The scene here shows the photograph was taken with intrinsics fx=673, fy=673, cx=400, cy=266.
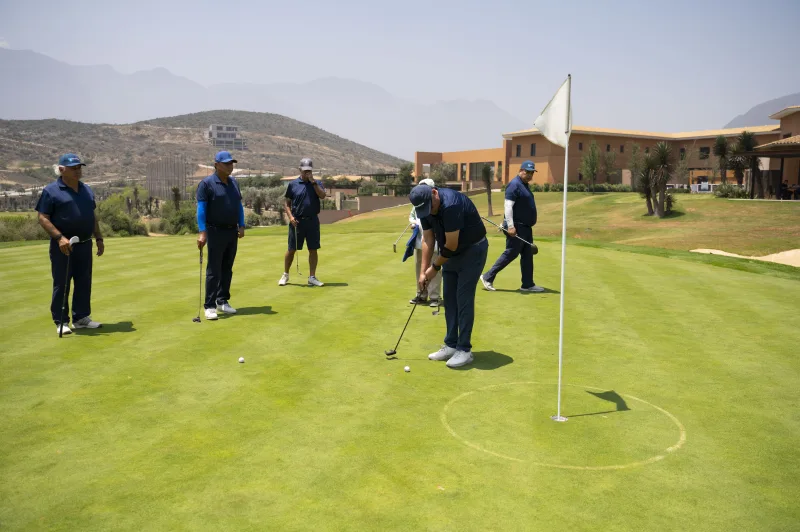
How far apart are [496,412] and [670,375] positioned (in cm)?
237

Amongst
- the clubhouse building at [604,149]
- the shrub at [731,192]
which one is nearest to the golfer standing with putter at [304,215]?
the shrub at [731,192]

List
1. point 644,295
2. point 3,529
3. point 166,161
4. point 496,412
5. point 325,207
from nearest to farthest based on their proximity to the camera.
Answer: point 3,529 < point 496,412 < point 644,295 < point 325,207 < point 166,161

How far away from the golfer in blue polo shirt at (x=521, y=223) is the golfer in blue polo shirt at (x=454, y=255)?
4.34 m

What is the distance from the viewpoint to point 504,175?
86438 mm

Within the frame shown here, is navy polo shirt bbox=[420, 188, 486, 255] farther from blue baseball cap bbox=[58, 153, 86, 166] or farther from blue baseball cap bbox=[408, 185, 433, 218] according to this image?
blue baseball cap bbox=[58, 153, 86, 166]

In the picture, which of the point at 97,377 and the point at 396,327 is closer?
the point at 97,377

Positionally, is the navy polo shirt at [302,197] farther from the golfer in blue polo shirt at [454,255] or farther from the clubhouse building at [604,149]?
the clubhouse building at [604,149]

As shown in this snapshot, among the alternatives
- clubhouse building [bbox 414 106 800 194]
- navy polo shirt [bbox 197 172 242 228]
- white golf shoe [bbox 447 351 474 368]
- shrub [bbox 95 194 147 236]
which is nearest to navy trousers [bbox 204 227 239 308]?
navy polo shirt [bbox 197 172 242 228]

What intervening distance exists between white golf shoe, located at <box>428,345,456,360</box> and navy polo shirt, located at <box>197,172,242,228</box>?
4.20 m

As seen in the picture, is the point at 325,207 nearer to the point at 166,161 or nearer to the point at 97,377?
the point at 166,161

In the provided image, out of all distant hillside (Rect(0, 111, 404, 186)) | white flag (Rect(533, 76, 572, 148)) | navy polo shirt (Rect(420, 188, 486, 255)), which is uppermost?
distant hillside (Rect(0, 111, 404, 186))

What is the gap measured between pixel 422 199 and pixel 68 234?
494 cm

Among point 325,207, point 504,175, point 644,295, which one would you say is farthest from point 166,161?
point 644,295

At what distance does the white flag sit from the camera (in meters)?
6.10
